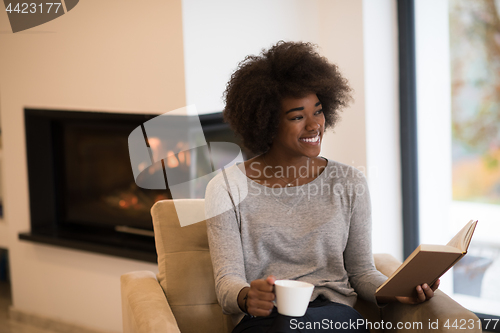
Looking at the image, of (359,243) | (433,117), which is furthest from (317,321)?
(433,117)

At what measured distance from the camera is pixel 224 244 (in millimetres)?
1396

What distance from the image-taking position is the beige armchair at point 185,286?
144cm

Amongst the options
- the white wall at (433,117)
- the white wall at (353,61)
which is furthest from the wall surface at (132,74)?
the white wall at (433,117)

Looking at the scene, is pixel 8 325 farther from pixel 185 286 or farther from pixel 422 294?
pixel 422 294

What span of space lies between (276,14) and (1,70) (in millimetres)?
1541

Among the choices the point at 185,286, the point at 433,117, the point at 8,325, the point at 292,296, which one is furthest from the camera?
the point at 8,325

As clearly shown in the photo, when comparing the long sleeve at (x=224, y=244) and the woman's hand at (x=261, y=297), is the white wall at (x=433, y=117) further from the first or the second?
the woman's hand at (x=261, y=297)

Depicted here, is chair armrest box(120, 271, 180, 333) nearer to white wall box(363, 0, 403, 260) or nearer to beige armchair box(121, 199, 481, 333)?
beige armchair box(121, 199, 481, 333)

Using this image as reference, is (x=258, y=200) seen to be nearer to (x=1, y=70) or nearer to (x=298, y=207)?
(x=298, y=207)

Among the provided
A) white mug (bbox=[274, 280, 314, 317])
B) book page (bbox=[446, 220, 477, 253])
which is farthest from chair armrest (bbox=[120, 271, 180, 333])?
book page (bbox=[446, 220, 477, 253])

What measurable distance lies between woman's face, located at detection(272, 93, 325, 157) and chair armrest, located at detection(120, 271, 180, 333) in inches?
22.9

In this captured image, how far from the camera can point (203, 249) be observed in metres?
1.59

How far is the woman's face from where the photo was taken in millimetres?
1441

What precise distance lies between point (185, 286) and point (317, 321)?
457 millimetres
